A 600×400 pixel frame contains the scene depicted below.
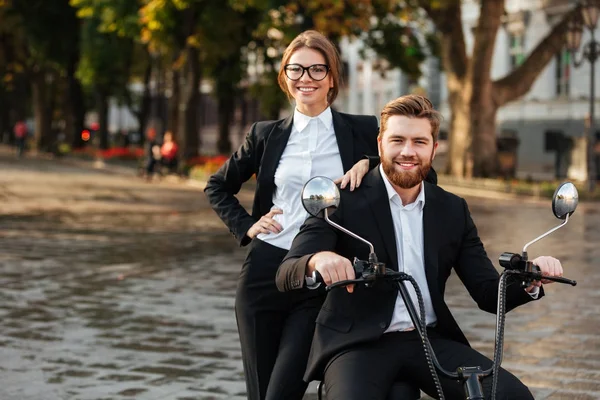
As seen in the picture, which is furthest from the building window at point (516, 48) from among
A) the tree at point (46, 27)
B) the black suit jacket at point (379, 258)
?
the black suit jacket at point (379, 258)

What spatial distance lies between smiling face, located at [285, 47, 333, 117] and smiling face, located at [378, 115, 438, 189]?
31.9 inches

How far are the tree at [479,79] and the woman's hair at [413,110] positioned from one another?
2590cm

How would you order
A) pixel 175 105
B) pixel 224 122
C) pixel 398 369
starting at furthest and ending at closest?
pixel 224 122, pixel 175 105, pixel 398 369

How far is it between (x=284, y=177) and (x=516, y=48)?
42.0 meters

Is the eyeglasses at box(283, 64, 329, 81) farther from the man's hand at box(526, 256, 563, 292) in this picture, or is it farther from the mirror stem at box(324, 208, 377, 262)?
the man's hand at box(526, 256, 563, 292)

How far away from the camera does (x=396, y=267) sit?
4234mm

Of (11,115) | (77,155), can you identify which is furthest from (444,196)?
(11,115)

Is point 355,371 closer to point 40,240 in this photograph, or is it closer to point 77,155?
point 40,240

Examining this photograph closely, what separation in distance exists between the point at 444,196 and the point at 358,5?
77.3 feet

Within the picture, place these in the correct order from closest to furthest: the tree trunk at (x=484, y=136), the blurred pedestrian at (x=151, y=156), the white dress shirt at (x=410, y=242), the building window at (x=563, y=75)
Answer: the white dress shirt at (x=410, y=242) < the tree trunk at (x=484, y=136) < the blurred pedestrian at (x=151, y=156) < the building window at (x=563, y=75)

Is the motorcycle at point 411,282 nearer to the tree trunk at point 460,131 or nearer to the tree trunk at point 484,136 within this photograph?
the tree trunk at point 484,136

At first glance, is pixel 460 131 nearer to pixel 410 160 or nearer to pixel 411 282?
pixel 410 160

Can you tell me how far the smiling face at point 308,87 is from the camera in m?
4.95

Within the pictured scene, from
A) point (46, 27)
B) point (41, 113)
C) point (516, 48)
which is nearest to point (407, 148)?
point (516, 48)
